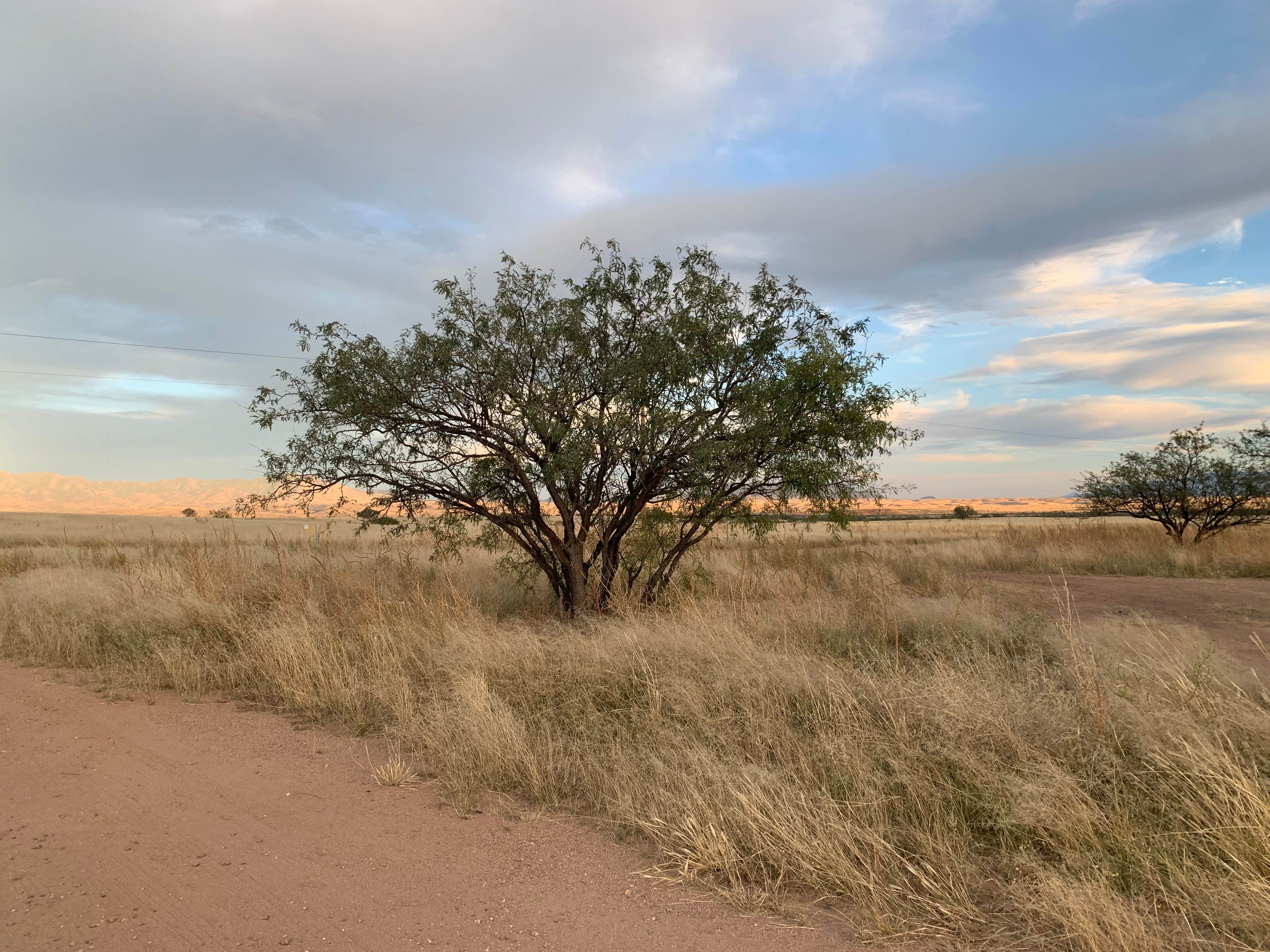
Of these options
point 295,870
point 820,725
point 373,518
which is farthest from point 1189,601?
point 295,870

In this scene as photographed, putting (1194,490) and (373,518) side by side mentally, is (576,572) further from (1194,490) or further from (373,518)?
(1194,490)

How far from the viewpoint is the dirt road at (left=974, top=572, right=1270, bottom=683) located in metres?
9.40

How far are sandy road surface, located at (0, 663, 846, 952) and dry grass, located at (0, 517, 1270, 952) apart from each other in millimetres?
360

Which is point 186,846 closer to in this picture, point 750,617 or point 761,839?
point 761,839

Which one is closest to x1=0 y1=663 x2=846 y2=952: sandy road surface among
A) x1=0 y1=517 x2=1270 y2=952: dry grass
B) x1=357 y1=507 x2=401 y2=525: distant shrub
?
x1=0 y1=517 x2=1270 y2=952: dry grass

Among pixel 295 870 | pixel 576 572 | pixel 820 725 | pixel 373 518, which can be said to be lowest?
pixel 295 870

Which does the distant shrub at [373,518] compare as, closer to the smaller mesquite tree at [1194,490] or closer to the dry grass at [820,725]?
the dry grass at [820,725]

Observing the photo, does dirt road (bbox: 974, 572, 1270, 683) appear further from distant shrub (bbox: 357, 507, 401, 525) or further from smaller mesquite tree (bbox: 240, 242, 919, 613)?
distant shrub (bbox: 357, 507, 401, 525)

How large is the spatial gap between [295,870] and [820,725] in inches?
132

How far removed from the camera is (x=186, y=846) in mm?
4020

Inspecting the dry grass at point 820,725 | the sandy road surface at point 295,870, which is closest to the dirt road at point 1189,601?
the dry grass at point 820,725

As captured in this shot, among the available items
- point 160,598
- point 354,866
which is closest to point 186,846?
point 354,866

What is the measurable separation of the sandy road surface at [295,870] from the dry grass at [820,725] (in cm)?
36

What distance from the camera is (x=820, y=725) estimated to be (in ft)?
16.6
